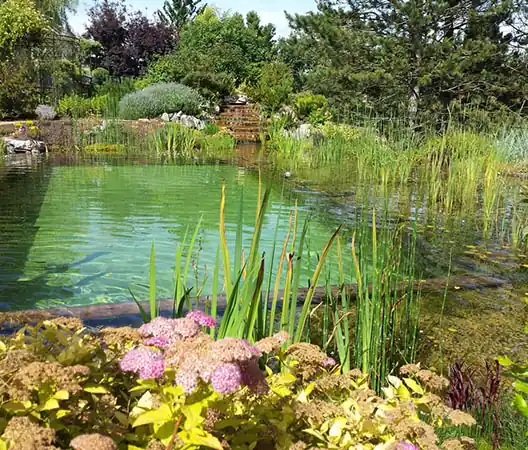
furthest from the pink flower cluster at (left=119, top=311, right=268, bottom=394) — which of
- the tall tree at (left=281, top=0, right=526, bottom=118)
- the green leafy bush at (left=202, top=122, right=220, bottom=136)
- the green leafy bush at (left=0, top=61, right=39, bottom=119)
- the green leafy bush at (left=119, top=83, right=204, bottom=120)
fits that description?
the green leafy bush at (left=119, top=83, right=204, bottom=120)

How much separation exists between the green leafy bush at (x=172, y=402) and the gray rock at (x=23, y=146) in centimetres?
1187

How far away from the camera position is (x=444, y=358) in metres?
2.40

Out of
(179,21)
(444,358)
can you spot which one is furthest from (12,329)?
(179,21)

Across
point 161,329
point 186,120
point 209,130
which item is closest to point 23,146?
point 209,130

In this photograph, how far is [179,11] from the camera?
41000mm

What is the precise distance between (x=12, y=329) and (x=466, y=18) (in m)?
14.9

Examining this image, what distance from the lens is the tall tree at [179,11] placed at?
135 feet

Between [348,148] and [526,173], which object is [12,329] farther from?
[348,148]

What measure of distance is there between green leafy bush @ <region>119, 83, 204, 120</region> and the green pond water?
321 inches

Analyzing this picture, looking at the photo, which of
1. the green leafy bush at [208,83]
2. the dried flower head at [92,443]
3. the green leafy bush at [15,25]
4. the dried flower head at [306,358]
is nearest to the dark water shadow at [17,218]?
the dried flower head at [306,358]

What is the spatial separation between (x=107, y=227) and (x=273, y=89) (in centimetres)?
1662

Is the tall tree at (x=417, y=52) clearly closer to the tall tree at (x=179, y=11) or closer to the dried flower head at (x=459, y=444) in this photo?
the dried flower head at (x=459, y=444)

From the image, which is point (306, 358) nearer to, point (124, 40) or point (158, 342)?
point (158, 342)

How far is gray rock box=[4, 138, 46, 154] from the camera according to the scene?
466 inches
